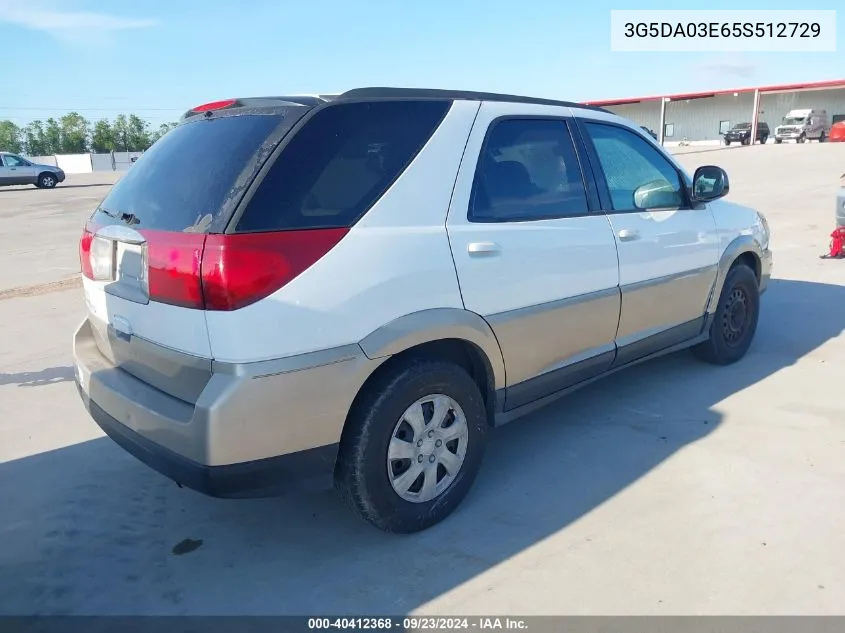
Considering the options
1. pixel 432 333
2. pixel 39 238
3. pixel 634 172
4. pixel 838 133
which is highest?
pixel 838 133

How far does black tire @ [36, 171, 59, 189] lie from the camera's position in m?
31.8

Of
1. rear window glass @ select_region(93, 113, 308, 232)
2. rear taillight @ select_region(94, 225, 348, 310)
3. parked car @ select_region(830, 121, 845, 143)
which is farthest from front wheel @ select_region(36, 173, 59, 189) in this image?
parked car @ select_region(830, 121, 845, 143)

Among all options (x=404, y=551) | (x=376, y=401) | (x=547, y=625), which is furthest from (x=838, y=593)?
(x=376, y=401)

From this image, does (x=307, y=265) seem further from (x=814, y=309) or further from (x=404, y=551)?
(x=814, y=309)

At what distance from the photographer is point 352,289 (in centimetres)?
247

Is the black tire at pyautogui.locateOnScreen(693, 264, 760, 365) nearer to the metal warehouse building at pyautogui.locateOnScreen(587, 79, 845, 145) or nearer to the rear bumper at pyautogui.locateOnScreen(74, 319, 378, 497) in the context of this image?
the rear bumper at pyautogui.locateOnScreen(74, 319, 378, 497)

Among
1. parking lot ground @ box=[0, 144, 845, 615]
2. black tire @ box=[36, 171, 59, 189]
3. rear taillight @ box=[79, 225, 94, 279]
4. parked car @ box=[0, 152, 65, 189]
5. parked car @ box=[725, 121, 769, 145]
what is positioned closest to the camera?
parking lot ground @ box=[0, 144, 845, 615]

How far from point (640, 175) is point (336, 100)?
2.17m

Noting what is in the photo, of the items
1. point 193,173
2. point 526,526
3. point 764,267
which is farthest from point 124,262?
point 764,267

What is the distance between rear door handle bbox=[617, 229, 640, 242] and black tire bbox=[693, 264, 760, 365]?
1293 mm

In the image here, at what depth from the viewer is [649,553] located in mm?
2719

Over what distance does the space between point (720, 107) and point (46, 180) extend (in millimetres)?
53917

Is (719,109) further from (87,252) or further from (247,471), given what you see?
(247,471)

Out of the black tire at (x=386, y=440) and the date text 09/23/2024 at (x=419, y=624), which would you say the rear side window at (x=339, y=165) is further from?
the date text 09/23/2024 at (x=419, y=624)
